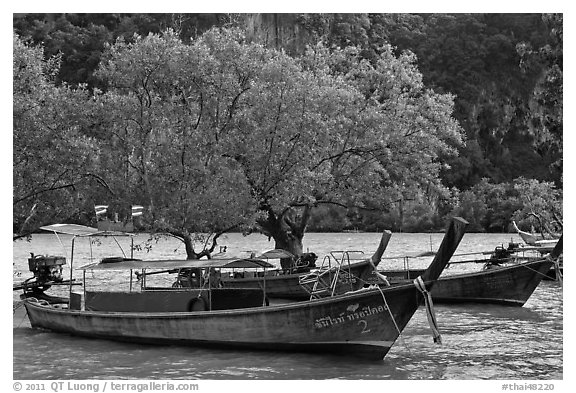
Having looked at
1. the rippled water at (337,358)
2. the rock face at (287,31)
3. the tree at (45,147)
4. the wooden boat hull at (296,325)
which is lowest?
the rippled water at (337,358)

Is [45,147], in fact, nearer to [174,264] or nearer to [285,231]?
[174,264]

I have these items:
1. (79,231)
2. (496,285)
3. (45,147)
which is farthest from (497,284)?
(45,147)

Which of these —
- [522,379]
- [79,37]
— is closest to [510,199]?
[79,37]

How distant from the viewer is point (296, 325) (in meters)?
18.8

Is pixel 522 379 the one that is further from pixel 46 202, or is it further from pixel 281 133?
pixel 46 202

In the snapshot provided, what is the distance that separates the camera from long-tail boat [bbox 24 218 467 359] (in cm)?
1784

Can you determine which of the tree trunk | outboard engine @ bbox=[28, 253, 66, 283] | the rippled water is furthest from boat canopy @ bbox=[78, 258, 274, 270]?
the tree trunk

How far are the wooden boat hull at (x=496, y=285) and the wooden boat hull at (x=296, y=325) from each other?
1145cm

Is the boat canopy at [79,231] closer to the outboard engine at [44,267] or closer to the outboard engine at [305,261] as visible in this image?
the outboard engine at [44,267]

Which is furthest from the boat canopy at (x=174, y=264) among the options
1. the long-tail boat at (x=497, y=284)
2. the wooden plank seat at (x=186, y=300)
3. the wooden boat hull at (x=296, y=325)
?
the long-tail boat at (x=497, y=284)

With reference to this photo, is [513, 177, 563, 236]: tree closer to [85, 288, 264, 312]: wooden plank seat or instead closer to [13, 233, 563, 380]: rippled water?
[13, 233, 563, 380]: rippled water

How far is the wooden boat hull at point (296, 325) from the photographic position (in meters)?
17.9

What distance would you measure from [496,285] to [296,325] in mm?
12360
